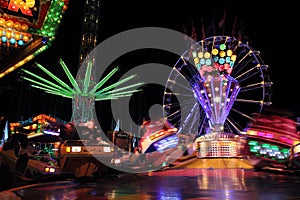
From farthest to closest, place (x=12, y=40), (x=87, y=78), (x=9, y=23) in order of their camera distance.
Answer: (x=87, y=78)
(x=12, y=40)
(x=9, y=23)

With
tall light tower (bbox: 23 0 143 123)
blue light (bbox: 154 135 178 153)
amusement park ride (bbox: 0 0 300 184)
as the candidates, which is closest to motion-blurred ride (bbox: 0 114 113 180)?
amusement park ride (bbox: 0 0 300 184)

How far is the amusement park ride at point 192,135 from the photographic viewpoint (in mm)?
9820

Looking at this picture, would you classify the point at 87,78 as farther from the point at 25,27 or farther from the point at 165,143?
the point at 25,27

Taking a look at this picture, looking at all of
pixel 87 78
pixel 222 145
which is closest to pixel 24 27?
pixel 222 145

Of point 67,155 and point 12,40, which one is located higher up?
point 12,40

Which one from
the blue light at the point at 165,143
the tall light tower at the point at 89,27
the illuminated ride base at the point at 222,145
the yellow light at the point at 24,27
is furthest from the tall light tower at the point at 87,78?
the yellow light at the point at 24,27

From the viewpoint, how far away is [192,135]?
26.7m

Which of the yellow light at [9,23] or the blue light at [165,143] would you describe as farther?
the blue light at [165,143]

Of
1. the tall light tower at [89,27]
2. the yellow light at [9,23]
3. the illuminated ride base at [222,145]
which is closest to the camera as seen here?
the yellow light at [9,23]

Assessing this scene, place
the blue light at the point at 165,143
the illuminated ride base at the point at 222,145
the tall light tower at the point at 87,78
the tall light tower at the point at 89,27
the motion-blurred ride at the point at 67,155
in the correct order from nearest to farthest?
the motion-blurred ride at the point at 67,155 < the blue light at the point at 165,143 < the illuminated ride base at the point at 222,145 < the tall light tower at the point at 87,78 < the tall light tower at the point at 89,27

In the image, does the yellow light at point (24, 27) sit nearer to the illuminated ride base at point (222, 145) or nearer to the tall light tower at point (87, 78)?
the illuminated ride base at point (222, 145)

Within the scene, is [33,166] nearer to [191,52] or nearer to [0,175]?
[0,175]

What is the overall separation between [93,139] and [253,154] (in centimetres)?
1300

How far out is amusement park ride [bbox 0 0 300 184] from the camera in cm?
982
